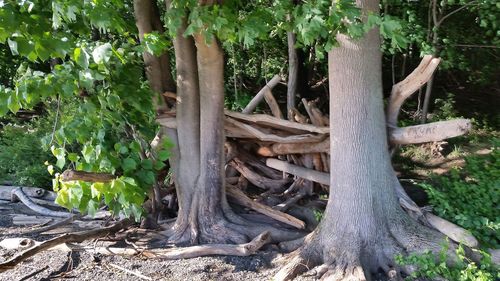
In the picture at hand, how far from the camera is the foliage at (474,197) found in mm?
4676

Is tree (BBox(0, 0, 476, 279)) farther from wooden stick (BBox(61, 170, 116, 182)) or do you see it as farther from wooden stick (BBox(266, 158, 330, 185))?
wooden stick (BBox(266, 158, 330, 185))

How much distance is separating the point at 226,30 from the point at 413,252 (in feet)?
8.70

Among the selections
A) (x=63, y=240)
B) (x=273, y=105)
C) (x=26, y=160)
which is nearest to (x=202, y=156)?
(x=273, y=105)

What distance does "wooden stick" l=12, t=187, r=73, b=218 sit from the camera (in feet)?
22.7

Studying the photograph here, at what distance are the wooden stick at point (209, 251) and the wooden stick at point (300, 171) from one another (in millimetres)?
1258

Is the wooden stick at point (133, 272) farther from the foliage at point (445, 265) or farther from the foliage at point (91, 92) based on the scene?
the foliage at point (445, 265)

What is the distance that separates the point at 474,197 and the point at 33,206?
20.3 ft

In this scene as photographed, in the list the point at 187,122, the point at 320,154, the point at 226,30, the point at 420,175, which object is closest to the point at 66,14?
the point at 226,30

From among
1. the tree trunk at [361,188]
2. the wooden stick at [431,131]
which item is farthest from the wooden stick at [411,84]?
the tree trunk at [361,188]

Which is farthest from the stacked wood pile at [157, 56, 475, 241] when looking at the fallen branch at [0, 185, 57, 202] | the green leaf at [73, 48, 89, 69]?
the fallen branch at [0, 185, 57, 202]

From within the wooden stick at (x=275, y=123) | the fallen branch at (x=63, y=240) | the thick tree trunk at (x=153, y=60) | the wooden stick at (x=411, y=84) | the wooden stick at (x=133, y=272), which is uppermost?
the thick tree trunk at (x=153, y=60)

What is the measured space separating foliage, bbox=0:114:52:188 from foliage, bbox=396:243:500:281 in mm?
6416

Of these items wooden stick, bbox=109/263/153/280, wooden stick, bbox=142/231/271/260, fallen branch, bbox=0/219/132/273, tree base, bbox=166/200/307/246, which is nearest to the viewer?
wooden stick, bbox=109/263/153/280

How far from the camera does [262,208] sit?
5.71m
